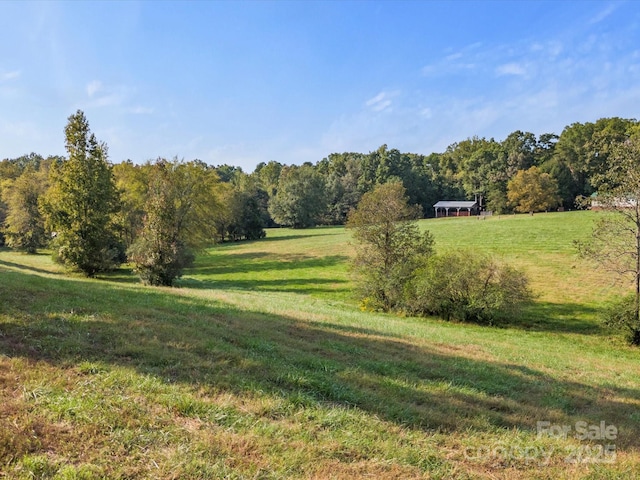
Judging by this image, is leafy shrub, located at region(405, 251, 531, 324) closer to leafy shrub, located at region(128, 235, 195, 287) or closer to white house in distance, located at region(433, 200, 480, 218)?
leafy shrub, located at region(128, 235, 195, 287)

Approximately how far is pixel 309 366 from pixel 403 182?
92100mm

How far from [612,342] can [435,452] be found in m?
17.6

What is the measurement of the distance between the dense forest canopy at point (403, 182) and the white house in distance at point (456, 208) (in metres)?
3.00

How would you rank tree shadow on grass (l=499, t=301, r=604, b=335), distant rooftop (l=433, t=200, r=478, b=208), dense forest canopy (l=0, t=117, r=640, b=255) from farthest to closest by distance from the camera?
distant rooftop (l=433, t=200, r=478, b=208), dense forest canopy (l=0, t=117, r=640, b=255), tree shadow on grass (l=499, t=301, r=604, b=335)

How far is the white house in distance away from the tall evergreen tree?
258 ft

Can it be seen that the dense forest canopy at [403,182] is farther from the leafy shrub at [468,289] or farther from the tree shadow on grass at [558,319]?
the tree shadow on grass at [558,319]

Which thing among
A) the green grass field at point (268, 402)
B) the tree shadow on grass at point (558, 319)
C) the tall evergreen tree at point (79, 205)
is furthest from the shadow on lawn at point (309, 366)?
the tall evergreen tree at point (79, 205)

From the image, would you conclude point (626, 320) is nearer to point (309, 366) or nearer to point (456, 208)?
point (309, 366)

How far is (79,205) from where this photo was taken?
27.4 m

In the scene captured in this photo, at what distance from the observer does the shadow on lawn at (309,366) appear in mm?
4699

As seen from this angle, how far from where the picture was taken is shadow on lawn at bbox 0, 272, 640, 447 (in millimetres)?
4699

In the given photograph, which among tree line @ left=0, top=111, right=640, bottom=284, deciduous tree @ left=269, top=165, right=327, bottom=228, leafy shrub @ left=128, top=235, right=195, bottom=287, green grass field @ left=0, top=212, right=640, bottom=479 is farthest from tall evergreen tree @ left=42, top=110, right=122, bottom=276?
deciduous tree @ left=269, top=165, right=327, bottom=228

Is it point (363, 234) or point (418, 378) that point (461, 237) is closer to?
point (363, 234)

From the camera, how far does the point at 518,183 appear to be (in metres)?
76.1
